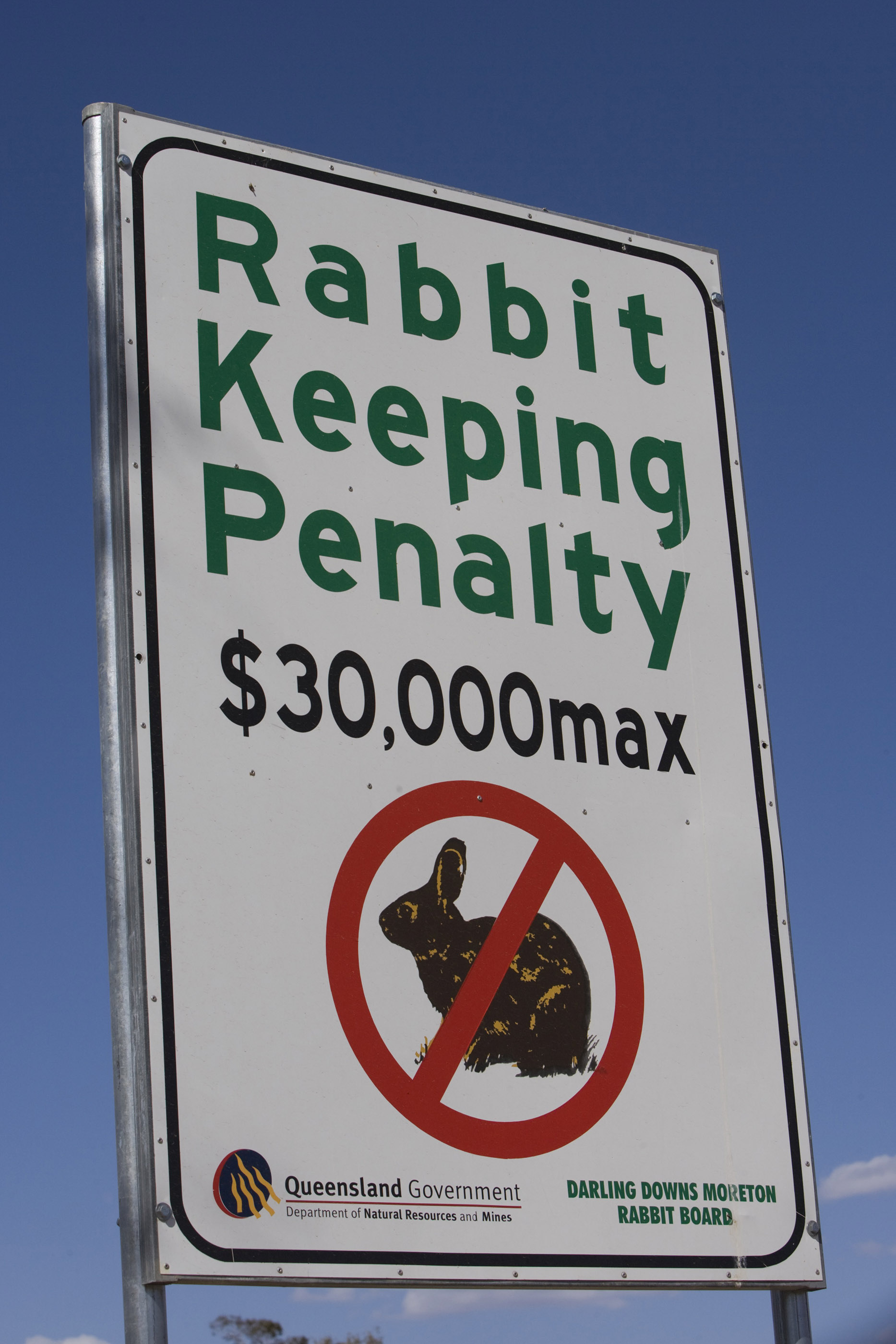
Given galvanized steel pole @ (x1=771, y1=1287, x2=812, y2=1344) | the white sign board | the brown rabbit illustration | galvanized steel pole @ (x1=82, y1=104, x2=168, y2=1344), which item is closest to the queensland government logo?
the white sign board

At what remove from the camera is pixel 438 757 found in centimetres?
332

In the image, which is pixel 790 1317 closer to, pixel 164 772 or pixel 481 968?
pixel 481 968

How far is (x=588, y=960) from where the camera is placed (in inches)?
130

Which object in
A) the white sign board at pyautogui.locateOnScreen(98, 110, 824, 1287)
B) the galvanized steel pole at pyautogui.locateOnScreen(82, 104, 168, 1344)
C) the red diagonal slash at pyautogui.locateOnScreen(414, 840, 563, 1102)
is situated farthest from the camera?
the red diagonal slash at pyautogui.locateOnScreen(414, 840, 563, 1102)

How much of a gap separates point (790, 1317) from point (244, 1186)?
4.04 ft

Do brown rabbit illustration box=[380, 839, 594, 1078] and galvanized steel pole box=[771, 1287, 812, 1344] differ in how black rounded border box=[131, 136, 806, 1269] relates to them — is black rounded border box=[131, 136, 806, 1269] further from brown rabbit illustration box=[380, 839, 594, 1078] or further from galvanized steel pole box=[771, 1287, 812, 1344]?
brown rabbit illustration box=[380, 839, 594, 1078]

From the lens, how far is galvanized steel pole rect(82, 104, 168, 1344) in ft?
8.82

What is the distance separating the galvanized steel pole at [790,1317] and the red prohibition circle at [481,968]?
561 millimetres

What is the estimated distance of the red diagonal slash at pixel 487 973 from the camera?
10.0ft

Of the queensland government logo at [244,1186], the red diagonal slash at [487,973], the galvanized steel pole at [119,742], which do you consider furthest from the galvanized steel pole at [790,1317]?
the galvanized steel pole at [119,742]

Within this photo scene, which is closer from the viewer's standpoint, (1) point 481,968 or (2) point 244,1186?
(2) point 244,1186

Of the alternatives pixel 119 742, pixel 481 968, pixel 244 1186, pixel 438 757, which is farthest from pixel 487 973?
pixel 119 742

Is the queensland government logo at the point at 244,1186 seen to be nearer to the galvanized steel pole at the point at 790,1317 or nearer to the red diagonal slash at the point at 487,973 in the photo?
the red diagonal slash at the point at 487,973

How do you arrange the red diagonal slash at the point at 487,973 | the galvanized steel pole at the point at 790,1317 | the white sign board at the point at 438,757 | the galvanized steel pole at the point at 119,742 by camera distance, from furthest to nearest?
the galvanized steel pole at the point at 790,1317 → the red diagonal slash at the point at 487,973 → the white sign board at the point at 438,757 → the galvanized steel pole at the point at 119,742
